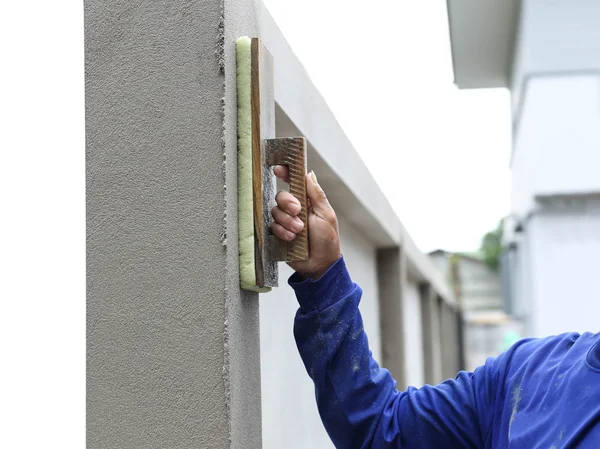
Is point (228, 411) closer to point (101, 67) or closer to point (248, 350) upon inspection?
point (248, 350)

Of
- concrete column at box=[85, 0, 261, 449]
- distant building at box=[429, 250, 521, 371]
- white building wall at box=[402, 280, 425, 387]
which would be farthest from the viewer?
distant building at box=[429, 250, 521, 371]

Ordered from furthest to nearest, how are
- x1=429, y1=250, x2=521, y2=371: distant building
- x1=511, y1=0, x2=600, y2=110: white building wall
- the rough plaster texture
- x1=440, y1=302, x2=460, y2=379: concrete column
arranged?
1. x1=429, y1=250, x2=521, y2=371: distant building
2. x1=440, y1=302, x2=460, y2=379: concrete column
3. x1=511, y1=0, x2=600, y2=110: white building wall
4. the rough plaster texture

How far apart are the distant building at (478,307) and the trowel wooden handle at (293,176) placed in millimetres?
4763

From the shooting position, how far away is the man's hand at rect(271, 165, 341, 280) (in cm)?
156

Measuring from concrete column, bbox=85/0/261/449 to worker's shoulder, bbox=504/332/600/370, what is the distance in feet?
2.45

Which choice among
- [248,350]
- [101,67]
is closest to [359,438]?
[248,350]

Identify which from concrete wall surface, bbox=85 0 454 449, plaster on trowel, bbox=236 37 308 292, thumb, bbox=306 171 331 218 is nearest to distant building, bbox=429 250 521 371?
thumb, bbox=306 171 331 218

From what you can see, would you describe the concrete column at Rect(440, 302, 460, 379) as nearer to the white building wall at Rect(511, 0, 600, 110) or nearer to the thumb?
the white building wall at Rect(511, 0, 600, 110)

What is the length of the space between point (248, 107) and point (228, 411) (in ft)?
2.04

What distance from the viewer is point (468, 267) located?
43438mm

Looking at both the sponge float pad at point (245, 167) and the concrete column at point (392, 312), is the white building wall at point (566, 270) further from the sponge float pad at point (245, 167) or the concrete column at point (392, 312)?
the sponge float pad at point (245, 167)

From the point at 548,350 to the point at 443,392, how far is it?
0.30m

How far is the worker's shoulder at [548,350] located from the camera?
5.59 feet

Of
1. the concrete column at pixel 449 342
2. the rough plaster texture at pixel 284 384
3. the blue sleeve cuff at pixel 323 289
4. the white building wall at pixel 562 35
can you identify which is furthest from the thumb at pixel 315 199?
the concrete column at pixel 449 342
